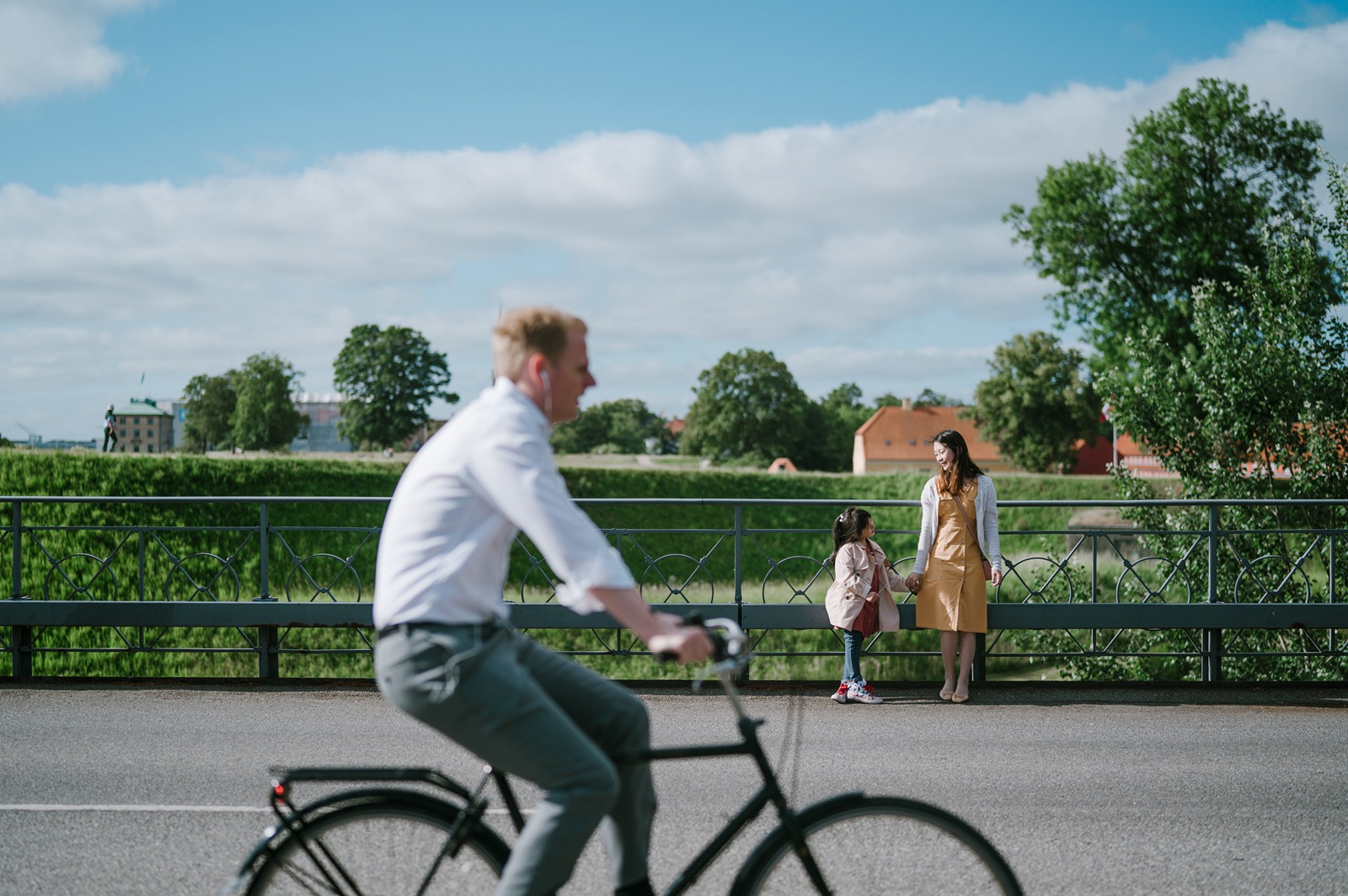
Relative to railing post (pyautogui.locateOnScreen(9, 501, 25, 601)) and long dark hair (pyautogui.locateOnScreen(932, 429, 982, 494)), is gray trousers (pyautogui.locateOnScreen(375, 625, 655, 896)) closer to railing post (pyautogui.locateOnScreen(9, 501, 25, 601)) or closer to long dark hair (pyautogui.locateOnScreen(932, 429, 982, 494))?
long dark hair (pyautogui.locateOnScreen(932, 429, 982, 494))

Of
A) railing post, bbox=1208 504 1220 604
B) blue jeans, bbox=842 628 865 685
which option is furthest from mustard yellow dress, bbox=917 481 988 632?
railing post, bbox=1208 504 1220 604

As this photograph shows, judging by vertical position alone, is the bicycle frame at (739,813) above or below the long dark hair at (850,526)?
below

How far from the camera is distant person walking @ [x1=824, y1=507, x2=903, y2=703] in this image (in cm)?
768

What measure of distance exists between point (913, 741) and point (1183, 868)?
2313mm

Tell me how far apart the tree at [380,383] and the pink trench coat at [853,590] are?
56.5 meters

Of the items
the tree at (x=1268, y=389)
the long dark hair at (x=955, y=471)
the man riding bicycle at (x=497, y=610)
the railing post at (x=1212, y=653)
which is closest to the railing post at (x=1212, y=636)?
the railing post at (x=1212, y=653)

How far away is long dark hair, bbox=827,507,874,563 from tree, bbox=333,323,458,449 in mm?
56389

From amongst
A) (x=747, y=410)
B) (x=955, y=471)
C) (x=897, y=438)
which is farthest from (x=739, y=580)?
(x=897, y=438)

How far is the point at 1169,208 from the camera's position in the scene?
28.8 metres

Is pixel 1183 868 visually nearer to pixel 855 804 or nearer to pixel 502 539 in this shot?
pixel 855 804

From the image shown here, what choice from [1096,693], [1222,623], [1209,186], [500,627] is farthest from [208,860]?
[1209,186]

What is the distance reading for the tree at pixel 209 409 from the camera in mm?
69625

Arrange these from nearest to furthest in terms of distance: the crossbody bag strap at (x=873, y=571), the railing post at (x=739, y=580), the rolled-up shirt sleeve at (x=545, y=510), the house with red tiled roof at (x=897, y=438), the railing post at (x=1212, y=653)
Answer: the rolled-up shirt sleeve at (x=545, y=510)
the crossbody bag strap at (x=873, y=571)
the railing post at (x=739, y=580)
the railing post at (x=1212, y=653)
the house with red tiled roof at (x=897, y=438)

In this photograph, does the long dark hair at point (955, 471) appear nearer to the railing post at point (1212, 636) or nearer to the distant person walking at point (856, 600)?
the distant person walking at point (856, 600)
